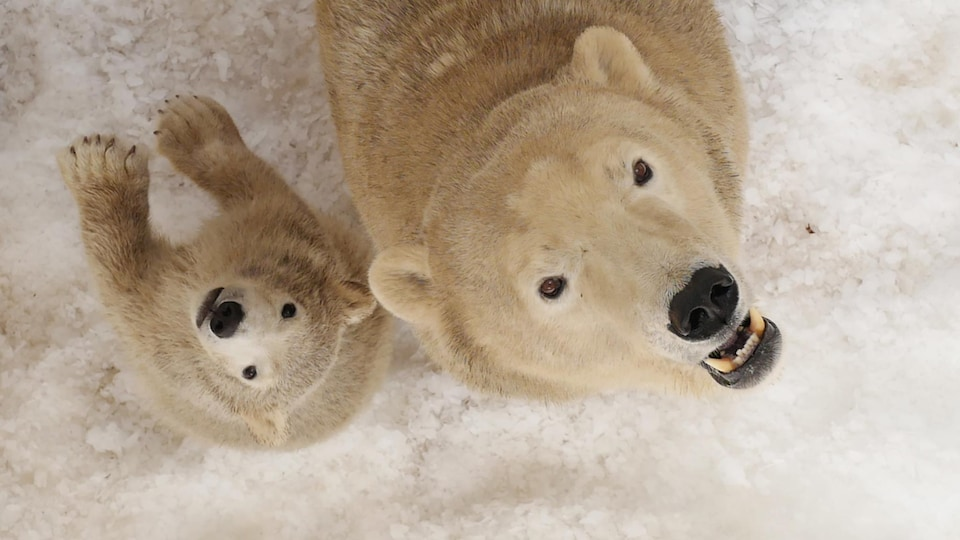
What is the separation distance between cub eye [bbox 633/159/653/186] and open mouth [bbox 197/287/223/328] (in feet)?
4.48

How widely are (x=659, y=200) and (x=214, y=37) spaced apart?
238 cm

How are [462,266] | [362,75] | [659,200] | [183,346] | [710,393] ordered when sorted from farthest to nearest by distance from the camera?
1. [183,346]
2. [362,75]
3. [710,393]
4. [462,266]
5. [659,200]

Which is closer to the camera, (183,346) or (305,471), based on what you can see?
Result: (183,346)

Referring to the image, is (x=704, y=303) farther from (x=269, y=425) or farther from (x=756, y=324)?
(x=269, y=425)

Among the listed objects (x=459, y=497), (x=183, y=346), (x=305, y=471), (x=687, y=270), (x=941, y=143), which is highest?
(x=687, y=270)

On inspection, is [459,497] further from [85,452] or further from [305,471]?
[85,452]

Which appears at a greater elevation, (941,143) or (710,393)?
(710,393)

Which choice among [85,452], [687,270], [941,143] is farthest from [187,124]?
[941,143]

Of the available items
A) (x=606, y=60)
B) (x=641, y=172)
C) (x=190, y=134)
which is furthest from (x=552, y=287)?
(x=190, y=134)

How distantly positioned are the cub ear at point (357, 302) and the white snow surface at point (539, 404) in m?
0.71

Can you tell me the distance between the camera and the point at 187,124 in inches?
122

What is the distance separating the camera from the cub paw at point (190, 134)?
3090 millimetres

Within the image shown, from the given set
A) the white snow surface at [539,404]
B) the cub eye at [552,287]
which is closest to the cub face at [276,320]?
the white snow surface at [539,404]

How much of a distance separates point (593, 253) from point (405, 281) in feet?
2.36
